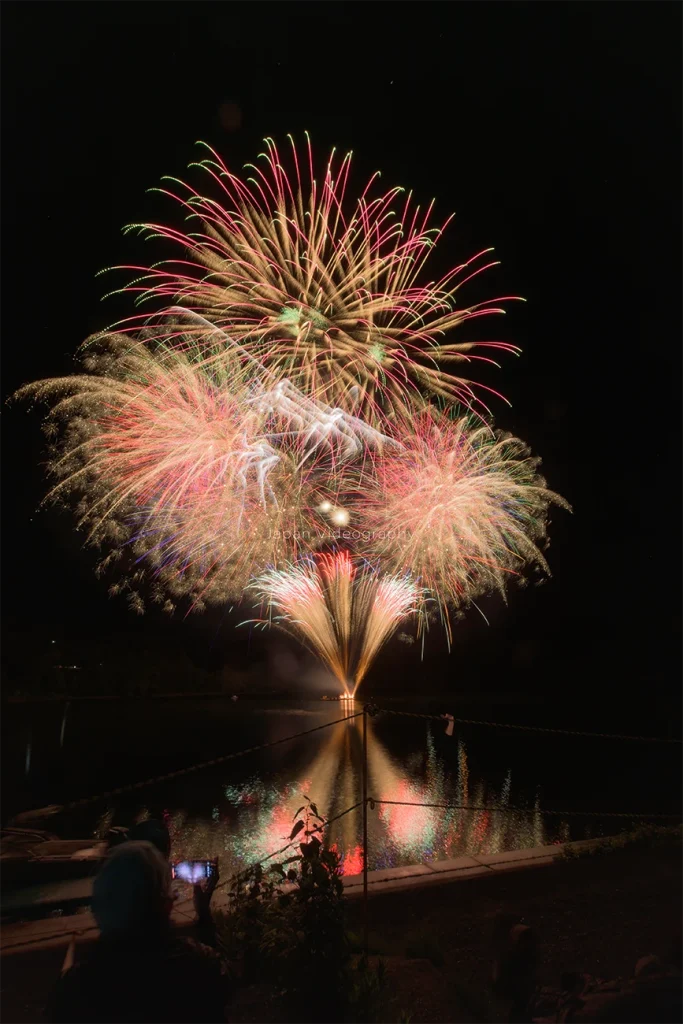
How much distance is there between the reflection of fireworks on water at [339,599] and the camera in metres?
19.7

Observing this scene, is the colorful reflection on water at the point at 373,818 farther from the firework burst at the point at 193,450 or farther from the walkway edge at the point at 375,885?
the firework burst at the point at 193,450

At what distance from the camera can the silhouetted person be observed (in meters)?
2.09

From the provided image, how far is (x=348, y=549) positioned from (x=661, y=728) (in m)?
13.5

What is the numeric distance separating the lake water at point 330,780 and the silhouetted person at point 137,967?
5.02 metres

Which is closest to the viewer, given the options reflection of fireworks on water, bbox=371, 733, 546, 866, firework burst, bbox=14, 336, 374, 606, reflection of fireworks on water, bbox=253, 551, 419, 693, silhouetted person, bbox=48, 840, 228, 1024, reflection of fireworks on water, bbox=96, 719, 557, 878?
silhouetted person, bbox=48, 840, 228, 1024

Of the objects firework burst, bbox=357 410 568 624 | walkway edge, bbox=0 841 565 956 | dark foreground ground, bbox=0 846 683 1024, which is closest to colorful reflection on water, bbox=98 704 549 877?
walkway edge, bbox=0 841 565 956

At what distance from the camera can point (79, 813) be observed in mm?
11188

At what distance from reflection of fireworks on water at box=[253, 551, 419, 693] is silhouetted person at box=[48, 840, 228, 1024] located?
17.0 m

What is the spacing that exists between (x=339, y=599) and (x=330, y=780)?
7596mm

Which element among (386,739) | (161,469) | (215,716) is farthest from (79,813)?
(215,716)

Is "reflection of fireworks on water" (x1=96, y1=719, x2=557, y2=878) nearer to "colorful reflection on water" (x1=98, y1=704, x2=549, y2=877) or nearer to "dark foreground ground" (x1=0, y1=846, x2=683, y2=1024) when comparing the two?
"colorful reflection on water" (x1=98, y1=704, x2=549, y2=877)

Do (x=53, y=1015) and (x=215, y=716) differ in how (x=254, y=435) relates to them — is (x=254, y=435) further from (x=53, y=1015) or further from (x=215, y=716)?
(x=215, y=716)

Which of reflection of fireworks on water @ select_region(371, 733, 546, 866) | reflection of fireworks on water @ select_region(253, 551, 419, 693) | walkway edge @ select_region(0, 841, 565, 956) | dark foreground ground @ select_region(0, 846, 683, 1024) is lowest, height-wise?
reflection of fireworks on water @ select_region(371, 733, 546, 866)

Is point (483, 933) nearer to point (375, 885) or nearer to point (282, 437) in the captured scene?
point (375, 885)
